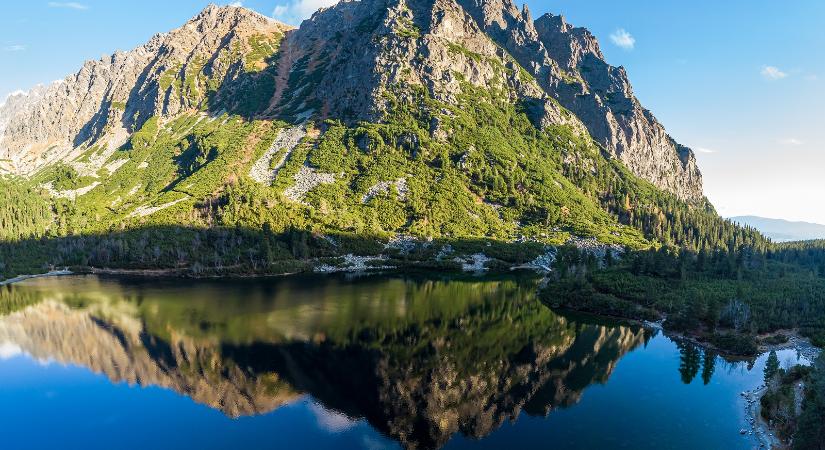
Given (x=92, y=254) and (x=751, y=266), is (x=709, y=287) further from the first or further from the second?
(x=92, y=254)

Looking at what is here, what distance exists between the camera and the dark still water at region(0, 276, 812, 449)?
45406 millimetres

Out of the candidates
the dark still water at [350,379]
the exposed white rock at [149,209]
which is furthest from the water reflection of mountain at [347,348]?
the exposed white rock at [149,209]

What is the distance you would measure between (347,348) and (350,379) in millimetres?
10998

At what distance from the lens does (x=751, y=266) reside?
465 ft

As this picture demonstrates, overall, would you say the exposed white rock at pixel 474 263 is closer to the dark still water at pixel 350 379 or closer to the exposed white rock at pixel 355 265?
the exposed white rock at pixel 355 265

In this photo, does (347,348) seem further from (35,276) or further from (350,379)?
(35,276)

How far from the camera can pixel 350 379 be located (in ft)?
189

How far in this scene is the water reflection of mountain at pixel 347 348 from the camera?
51688 mm

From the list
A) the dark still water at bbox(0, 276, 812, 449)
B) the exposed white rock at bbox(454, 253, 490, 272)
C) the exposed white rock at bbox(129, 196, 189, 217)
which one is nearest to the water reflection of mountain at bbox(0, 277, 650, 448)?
the dark still water at bbox(0, 276, 812, 449)

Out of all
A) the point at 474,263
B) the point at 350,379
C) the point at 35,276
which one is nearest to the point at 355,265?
the point at 474,263

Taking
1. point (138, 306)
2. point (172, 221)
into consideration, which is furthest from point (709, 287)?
point (172, 221)

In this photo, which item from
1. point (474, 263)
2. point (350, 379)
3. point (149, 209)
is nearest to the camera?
point (350, 379)

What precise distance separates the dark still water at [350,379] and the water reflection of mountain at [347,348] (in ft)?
0.94

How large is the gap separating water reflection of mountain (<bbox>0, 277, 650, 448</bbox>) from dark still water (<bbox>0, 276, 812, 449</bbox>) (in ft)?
0.94
